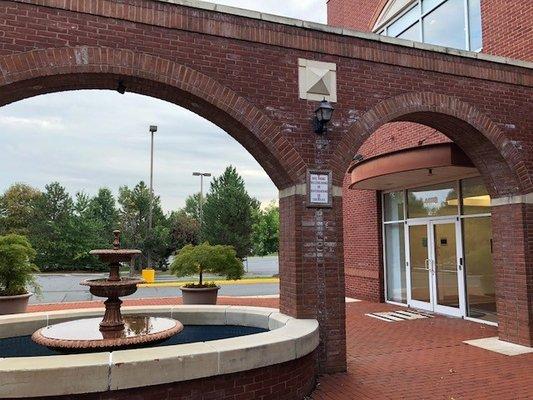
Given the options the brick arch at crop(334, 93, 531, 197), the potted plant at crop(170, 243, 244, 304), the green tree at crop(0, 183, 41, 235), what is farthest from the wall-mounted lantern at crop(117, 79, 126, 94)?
the green tree at crop(0, 183, 41, 235)

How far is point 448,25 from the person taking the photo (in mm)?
11500

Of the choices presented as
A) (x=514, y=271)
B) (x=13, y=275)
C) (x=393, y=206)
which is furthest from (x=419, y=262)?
(x=13, y=275)

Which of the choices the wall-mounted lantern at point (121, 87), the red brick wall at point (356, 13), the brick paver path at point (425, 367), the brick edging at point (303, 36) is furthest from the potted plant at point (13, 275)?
the red brick wall at point (356, 13)

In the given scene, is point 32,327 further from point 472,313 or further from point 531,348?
point 472,313

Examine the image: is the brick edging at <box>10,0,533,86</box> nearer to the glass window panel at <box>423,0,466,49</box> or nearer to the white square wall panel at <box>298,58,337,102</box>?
the white square wall panel at <box>298,58,337,102</box>

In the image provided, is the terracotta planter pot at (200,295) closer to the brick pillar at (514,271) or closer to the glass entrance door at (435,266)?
the glass entrance door at (435,266)

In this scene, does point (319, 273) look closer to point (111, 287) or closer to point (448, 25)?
point (111, 287)

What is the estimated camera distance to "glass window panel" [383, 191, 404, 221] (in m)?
12.3

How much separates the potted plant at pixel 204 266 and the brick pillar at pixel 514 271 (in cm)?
642

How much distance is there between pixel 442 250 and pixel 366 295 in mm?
3062

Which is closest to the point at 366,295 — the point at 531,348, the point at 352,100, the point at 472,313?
the point at 472,313

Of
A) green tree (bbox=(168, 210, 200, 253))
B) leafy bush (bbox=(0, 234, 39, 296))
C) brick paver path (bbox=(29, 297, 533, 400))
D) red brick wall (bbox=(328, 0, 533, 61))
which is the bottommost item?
brick paver path (bbox=(29, 297, 533, 400))

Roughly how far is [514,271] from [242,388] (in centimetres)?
552

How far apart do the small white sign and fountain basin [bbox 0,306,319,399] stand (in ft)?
5.69
